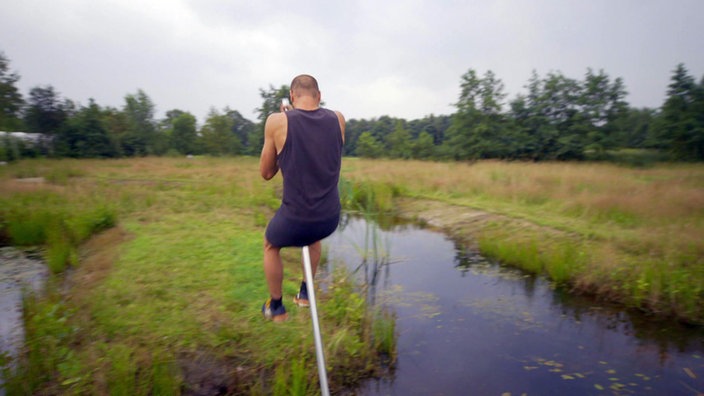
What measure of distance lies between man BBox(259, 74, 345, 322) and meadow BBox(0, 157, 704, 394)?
1500 mm

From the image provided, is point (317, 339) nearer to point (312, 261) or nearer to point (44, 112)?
point (312, 261)

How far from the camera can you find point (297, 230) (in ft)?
7.50

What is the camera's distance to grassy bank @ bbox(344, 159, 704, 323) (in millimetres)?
5168

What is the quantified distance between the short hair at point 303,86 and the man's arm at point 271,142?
9.2 inches

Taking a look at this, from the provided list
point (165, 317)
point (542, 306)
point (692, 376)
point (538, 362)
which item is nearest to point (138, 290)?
point (165, 317)

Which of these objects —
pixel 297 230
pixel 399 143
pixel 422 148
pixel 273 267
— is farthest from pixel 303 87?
pixel 399 143

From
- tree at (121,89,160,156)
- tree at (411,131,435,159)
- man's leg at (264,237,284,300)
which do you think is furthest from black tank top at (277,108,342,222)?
tree at (411,131,435,159)

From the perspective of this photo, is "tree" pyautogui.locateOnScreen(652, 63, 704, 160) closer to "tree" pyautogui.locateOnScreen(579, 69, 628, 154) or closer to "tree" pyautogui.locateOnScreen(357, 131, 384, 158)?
"tree" pyautogui.locateOnScreen(579, 69, 628, 154)

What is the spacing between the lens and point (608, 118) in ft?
120

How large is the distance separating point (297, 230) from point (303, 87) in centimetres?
90

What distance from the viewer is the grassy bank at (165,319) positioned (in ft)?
9.82

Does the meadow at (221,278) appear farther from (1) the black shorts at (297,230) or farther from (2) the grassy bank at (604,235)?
(1) the black shorts at (297,230)

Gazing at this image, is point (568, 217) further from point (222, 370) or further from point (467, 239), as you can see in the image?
point (222, 370)

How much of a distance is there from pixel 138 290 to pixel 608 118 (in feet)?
145
